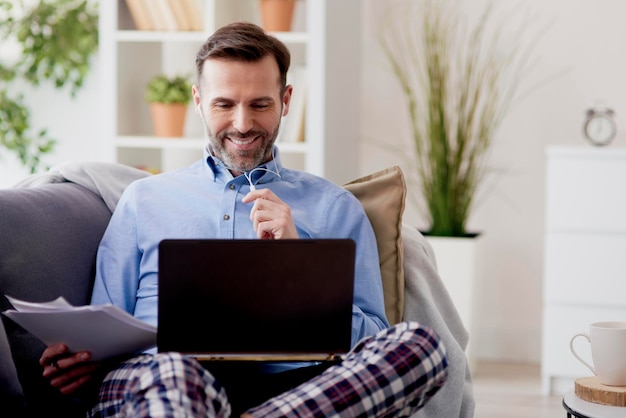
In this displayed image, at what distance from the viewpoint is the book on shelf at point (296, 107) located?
3848 millimetres

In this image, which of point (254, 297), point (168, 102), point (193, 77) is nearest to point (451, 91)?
point (193, 77)

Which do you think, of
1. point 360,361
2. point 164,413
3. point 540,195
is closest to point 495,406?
point 540,195

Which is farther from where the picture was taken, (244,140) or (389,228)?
(389,228)

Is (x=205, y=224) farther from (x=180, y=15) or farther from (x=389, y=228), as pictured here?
(x=180, y=15)

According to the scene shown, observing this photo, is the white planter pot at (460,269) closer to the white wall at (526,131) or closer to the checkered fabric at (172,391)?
the white wall at (526,131)

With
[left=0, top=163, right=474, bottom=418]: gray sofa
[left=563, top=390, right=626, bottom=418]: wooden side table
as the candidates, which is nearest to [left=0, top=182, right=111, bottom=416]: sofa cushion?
[left=0, top=163, right=474, bottom=418]: gray sofa

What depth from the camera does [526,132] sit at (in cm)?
429

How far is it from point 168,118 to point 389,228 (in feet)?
6.12

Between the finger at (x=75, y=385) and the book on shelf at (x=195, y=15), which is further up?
the book on shelf at (x=195, y=15)

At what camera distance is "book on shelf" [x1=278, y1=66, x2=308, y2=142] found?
12.6 feet

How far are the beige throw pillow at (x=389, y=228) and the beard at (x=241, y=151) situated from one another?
297mm

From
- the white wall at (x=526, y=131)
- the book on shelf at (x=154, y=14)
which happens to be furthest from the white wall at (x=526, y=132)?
the book on shelf at (x=154, y=14)

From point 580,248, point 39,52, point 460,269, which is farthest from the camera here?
point 39,52

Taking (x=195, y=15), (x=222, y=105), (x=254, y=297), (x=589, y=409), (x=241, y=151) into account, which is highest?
(x=195, y=15)
